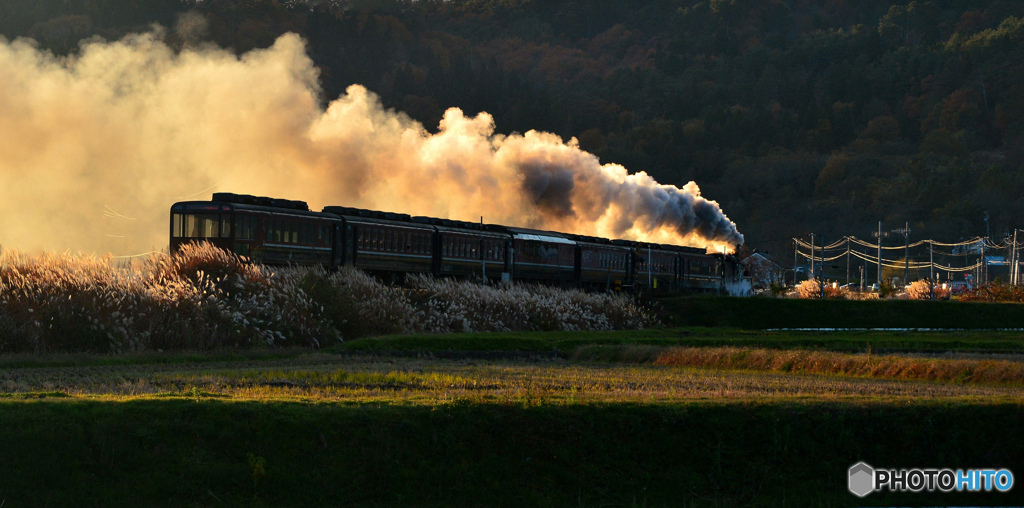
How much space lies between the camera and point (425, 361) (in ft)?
114

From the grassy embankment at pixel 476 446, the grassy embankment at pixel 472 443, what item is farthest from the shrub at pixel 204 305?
the grassy embankment at pixel 476 446

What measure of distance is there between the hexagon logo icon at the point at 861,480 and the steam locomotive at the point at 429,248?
99.0 feet

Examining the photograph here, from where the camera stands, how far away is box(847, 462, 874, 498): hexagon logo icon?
18047mm

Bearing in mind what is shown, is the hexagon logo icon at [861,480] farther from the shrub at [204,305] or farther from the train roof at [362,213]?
the train roof at [362,213]

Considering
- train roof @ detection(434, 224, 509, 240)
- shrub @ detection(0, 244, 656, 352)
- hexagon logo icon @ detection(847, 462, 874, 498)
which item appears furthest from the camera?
train roof @ detection(434, 224, 509, 240)

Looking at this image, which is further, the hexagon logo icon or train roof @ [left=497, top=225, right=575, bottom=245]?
train roof @ [left=497, top=225, right=575, bottom=245]

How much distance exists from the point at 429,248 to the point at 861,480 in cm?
4131

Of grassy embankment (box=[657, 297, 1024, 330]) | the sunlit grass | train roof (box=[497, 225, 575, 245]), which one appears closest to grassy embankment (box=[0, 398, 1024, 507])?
the sunlit grass

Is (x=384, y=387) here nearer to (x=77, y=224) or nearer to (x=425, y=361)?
(x=425, y=361)

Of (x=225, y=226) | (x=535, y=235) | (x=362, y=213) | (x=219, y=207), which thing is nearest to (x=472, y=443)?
(x=225, y=226)

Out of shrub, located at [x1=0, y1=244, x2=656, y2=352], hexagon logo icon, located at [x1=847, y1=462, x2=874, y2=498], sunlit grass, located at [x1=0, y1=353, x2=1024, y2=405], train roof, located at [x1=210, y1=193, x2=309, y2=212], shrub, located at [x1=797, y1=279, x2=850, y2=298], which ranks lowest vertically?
hexagon logo icon, located at [x1=847, y1=462, x2=874, y2=498]

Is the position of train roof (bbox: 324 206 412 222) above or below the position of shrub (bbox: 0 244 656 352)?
above

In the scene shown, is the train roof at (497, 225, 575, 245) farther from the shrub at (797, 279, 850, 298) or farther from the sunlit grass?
the sunlit grass

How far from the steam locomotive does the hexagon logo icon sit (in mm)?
30185
